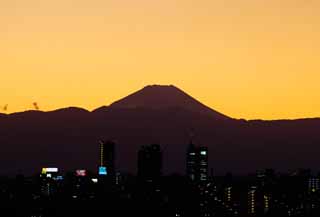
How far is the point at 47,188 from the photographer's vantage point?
368ft

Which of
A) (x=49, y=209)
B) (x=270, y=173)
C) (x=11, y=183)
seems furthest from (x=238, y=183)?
(x=49, y=209)

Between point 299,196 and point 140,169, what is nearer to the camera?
point 299,196

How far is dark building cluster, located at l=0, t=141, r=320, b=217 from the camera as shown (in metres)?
91.5

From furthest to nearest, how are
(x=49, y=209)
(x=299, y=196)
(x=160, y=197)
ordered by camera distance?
(x=299, y=196) → (x=160, y=197) → (x=49, y=209)

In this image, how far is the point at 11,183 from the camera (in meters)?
119

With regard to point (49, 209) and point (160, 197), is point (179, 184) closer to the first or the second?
point (160, 197)

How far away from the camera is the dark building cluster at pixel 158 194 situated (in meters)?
91.5

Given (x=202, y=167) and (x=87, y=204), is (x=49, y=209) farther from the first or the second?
(x=202, y=167)

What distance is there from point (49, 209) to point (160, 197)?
18.7m

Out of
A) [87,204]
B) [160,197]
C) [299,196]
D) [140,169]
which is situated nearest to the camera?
[87,204]

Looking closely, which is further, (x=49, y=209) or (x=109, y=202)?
(x=109, y=202)

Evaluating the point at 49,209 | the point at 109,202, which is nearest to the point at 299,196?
the point at 109,202

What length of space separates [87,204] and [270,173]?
1554 inches

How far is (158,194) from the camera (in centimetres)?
10550
